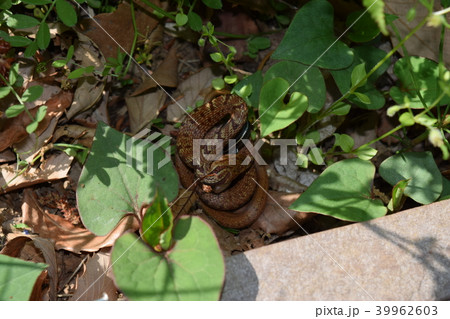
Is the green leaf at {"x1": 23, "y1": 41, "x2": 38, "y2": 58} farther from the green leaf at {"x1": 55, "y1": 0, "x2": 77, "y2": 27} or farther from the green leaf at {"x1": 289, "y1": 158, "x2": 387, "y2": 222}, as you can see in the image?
the green leaf at {"x1": 289, "y1": 158, "x2": 387, "y2": 222}

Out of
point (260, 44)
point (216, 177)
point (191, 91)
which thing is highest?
point (260, 44)

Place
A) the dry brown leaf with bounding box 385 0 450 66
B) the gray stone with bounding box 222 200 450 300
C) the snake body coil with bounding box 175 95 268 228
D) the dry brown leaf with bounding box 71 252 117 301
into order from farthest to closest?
the snake body coil with bounding box 175 95 268 228, the dry brown leaf with bounding box 385 0 450 66, the dry brown leaf with bounding box 71 252 117 301, the gray stone with bounding box 222 200 450 300

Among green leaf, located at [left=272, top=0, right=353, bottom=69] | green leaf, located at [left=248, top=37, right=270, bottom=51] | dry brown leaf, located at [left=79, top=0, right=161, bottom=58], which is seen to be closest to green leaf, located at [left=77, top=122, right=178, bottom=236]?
dry brown leaf, located at [left=79, top=0, right=161, bottom=58]

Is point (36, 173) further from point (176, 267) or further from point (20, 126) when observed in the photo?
point (176, 267)

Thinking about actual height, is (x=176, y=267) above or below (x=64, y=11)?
below

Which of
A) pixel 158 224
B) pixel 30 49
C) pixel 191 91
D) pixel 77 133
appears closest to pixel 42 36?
pixel 30 49

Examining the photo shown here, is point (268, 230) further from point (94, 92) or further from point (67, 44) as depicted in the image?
point (67, 44)
